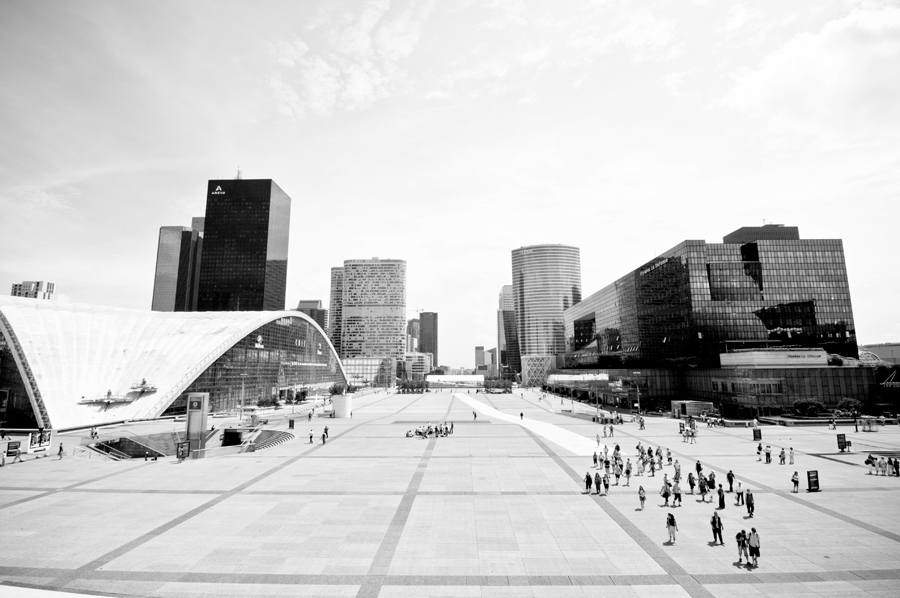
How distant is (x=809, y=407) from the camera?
A: 57.8 m

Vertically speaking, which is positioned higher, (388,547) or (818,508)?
(388,547)

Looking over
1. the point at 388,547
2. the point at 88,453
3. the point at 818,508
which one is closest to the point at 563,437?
the point at 818,508

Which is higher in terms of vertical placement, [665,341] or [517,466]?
[665,341]

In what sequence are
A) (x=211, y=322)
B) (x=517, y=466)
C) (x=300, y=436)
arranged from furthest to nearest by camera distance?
(x=211, y=322) < (x=300, y=436) < (x=517, y=466)

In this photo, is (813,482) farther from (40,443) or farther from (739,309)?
(739,309)

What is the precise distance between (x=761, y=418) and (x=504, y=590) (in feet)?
197

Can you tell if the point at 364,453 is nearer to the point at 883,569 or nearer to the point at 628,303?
the point at 883,569

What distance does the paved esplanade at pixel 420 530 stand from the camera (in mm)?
13367

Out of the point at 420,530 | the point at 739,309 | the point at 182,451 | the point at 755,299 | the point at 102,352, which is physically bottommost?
the point at 420,530

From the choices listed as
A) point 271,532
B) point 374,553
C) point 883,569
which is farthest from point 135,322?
point 883,569

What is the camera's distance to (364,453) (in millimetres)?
34438

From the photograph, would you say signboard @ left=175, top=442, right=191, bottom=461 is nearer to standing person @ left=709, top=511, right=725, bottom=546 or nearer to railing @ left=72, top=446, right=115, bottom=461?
railing @ left=72, top=446, right=115, bottom=461

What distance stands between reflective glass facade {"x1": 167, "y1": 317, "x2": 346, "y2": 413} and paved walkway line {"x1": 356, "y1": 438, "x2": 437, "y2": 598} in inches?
→ 2006

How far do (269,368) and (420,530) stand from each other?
228 feet
